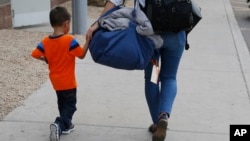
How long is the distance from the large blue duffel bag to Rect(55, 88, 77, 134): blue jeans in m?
0.54

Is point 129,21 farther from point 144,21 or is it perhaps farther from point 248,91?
point 248,91

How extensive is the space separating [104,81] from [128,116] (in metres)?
1.37

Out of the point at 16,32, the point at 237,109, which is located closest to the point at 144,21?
the point at 237,109

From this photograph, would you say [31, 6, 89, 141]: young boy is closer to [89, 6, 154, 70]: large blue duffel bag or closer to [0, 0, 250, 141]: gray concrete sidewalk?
[89, 6, 154, 70]: large blue duffel bag

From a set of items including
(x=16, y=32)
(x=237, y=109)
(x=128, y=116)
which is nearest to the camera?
(x=128, y=116)

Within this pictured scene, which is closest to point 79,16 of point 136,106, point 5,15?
point 5,15

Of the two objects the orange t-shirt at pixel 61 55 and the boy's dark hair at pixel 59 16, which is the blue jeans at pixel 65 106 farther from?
the boy's dark hair at pixel 59 16

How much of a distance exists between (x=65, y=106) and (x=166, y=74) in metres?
0.92

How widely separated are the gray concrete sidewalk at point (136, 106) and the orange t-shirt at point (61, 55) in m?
0.54

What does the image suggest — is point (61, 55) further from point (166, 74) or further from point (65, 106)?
point (166, 74)

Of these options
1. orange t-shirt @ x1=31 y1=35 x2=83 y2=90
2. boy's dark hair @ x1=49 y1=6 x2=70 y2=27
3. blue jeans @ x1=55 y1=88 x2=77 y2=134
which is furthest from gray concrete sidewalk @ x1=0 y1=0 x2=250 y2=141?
boy's dark hair @ x1=49 y1=6 x2=70 y2=27

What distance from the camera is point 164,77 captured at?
4.41 m

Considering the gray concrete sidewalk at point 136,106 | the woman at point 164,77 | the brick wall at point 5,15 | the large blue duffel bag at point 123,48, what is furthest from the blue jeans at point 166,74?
the brick wall at point 5,15

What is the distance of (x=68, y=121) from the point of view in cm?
454
